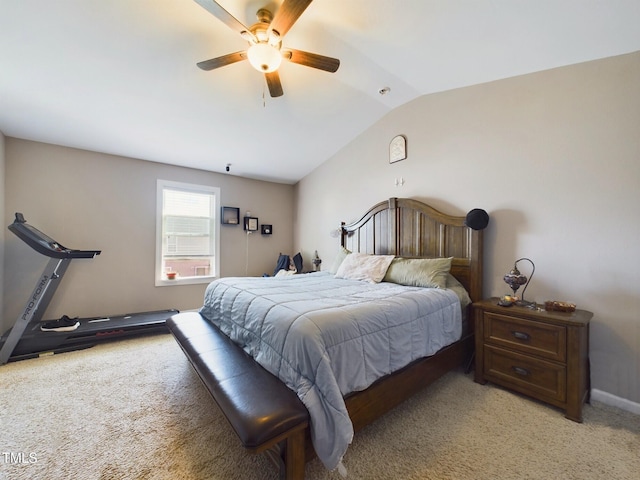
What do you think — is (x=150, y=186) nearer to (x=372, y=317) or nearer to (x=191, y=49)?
(x=191, y=49)

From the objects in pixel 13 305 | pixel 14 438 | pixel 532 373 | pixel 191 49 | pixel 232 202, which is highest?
pixel 191 49

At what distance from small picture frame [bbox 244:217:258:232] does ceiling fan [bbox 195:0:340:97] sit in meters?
2.94

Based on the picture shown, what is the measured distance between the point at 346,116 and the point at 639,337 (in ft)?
11.5

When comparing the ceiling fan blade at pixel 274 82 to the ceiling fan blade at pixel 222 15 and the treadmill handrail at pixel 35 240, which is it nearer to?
the ceiling fan blade at pixel 222 15

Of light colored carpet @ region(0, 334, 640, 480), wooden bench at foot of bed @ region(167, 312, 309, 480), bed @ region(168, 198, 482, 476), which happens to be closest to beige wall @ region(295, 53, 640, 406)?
bed @ region(168, 198, 482, 476)

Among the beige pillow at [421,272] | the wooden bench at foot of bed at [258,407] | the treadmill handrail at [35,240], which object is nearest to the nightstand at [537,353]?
the beige pillow at [421,272]

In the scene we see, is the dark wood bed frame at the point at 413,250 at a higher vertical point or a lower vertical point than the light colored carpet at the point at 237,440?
higher

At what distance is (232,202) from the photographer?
4699mm

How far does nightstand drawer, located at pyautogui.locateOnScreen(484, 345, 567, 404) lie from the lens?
6.12 feet

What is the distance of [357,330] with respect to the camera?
60.6 inches

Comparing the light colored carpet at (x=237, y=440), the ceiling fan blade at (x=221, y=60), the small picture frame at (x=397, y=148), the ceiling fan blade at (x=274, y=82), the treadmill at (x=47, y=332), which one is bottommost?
the light colored carpet at (x=237, y=440)

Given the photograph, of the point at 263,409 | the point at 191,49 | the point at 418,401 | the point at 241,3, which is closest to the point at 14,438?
the point at 263,409

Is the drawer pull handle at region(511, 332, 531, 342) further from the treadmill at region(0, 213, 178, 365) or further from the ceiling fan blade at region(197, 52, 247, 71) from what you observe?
the treadmill at region(0, 213, 178, 365)

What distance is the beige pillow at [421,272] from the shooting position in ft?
8.45
